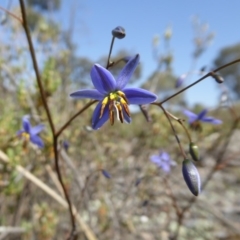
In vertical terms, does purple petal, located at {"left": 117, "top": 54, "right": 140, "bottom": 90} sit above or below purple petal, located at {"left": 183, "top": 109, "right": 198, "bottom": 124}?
above

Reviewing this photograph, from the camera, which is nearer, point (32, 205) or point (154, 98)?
point (154, 98)

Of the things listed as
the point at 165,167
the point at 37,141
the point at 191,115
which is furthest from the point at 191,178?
the point at 165,167

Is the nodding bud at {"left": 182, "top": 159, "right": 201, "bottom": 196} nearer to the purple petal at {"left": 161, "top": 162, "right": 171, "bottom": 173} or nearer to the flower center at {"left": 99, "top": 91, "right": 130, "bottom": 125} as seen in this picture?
the flower center at {"left": 99, "top": 91, "right": 130, "bottom": 125}

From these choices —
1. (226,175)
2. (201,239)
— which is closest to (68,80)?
(201,239)

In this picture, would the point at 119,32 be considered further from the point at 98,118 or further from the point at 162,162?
the point at 162,162

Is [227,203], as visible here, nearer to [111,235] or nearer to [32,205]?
[111,235]

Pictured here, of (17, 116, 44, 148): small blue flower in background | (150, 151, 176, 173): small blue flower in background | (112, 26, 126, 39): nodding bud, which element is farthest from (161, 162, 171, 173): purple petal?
(112, 26, 126, 39): nodding bud
